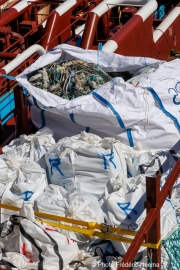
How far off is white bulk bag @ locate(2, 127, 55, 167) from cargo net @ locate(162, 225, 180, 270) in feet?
3.99

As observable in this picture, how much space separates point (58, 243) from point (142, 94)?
145cm

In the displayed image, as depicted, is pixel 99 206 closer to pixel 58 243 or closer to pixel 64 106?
pixel 58 243

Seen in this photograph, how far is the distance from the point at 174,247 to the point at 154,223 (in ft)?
1.49

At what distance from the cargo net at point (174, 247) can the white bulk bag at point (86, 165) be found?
64cm

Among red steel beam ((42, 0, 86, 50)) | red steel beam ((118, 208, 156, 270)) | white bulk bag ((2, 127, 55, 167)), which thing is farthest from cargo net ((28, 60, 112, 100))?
red steel beam ((118, 208, 156, 270))

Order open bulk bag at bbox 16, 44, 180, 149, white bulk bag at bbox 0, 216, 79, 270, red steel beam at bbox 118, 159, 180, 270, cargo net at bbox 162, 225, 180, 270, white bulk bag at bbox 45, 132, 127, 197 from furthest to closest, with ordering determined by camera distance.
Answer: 1. open bulk bag at bbox 16, 44, 180, 149
2. white bulk bag at bbox 45, 132, 127, 197
3. cargo net at bbox 162, 225, 180, 270
4. white bulk bag at bbox 0, 216, 79, 270
5. red steel beam at bbox 118, 159, 180, 270

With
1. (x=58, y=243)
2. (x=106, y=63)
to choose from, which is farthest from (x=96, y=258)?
(x=106, y=63)

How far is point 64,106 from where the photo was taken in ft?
15.3

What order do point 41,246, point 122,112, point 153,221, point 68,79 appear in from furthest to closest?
point 68,79 < point 122,112 < point 41,246 < point 153,221

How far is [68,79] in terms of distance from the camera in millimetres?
5004

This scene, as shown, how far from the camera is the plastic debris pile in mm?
3664

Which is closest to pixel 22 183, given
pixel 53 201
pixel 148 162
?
pixel 53 201

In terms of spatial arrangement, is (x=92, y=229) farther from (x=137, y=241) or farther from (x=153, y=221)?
(x=137, y=241)

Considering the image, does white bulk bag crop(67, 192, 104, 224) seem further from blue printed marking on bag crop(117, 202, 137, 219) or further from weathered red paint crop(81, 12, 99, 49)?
weathered red paint crop(81, 12, 99, 49)
